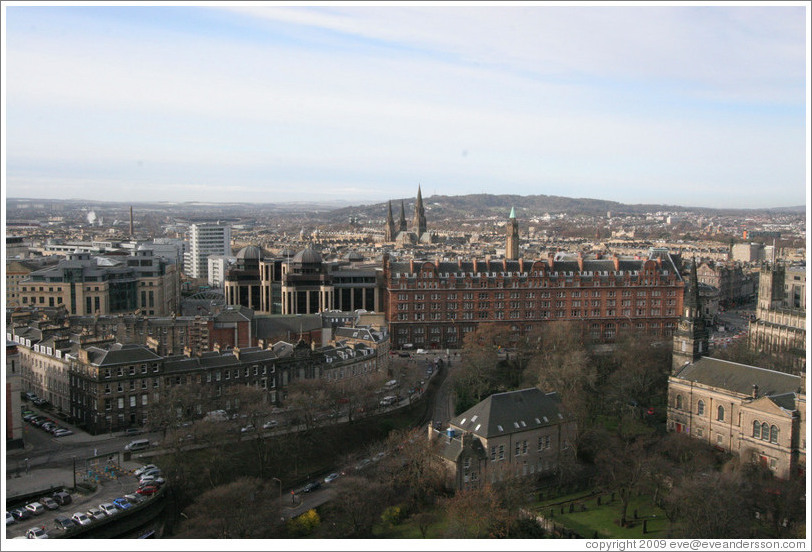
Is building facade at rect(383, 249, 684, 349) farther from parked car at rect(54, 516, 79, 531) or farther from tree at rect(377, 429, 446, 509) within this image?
parked car at rect(54, 516, 79, 531)

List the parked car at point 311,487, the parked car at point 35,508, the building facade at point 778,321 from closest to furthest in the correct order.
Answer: the parked car at point 35,508
the parked car at point 311,487
the building facade at point 778,321

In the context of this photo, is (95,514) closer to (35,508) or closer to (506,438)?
(35,508)

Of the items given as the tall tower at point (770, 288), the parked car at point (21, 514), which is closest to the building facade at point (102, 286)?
the parked car at point (21, 514)

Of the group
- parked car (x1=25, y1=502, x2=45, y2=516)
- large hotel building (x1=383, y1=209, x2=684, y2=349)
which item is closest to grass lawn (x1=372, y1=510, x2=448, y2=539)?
parked car (x1=25, y1=502, x2=45, y2=516)

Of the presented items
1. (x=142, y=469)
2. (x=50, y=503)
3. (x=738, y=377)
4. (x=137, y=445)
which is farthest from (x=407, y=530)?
(x=738, y=377)

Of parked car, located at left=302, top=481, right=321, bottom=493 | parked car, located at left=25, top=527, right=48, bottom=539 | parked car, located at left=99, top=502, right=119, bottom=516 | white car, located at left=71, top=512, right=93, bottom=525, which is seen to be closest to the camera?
parked car, located at left=25, top=527, right=48, bottom=539

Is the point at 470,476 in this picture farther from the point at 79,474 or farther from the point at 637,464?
the point at 79,474

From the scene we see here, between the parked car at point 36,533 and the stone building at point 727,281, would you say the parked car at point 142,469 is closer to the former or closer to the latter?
the parked car at point 36,533

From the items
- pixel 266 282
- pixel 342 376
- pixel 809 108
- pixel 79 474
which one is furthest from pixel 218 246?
pixel 809 108
